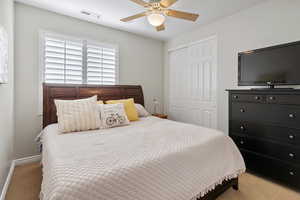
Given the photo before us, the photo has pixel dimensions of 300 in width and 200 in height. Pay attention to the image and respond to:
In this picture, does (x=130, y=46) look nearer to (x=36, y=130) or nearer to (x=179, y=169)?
(x=36, y=130)

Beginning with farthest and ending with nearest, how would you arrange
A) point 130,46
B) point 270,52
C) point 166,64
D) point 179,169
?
1. point 166,64
2. point 130,46
3. point 270,52
4. point 179,169

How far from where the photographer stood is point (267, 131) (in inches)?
83.7

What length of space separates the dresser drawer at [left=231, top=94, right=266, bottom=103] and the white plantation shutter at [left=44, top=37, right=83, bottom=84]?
2.75m

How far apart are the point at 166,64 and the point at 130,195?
146 inches

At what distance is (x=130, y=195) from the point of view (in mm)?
1049

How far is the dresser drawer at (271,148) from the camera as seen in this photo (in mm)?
1903

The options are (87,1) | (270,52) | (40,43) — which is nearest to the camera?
(270,52)

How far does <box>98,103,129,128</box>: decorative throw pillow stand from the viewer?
2.36m

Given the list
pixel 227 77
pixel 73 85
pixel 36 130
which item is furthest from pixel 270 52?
pixel 36 130

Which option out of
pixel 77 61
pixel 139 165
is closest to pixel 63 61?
pixel 77 61

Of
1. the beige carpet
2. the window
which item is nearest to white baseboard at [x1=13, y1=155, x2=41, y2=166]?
the beige carpet

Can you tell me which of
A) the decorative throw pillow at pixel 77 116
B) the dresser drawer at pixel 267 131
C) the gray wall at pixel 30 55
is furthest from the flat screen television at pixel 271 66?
the gray wall at pixel 30 55

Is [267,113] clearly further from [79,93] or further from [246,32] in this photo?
[79,93]

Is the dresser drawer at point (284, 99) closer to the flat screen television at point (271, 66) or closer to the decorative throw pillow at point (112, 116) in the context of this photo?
the flat screen television at point (271, 66)
